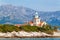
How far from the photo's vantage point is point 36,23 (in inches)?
3369

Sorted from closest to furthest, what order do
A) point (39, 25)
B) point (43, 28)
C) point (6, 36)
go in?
1. point (6, 36)
2. point (43, 28)
3. point (39, 25)

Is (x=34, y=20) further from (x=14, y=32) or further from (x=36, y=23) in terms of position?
(x=14, y=32)

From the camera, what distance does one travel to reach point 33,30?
7556 centimetres

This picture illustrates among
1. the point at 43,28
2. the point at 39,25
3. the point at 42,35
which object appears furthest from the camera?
the point at 39,25

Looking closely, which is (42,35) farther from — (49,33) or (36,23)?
(36,23)

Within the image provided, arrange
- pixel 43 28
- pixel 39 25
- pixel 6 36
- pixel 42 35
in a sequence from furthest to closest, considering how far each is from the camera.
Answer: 1. pixel 39 25
2. pixel 43 28
3. pixel 42 35
4. pixel 6 36

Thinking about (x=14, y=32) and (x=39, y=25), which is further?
(x=39, y=25)

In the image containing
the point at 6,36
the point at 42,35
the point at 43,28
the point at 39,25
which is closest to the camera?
the point at 6,36

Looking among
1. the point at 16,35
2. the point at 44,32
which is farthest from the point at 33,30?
the point at 16,35

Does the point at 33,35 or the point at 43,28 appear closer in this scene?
the point at 33,35

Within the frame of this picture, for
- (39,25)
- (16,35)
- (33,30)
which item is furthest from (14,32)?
(39,25)

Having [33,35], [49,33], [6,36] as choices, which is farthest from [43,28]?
[6,36]

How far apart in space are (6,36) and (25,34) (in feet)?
17.4

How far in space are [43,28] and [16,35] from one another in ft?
39.0
